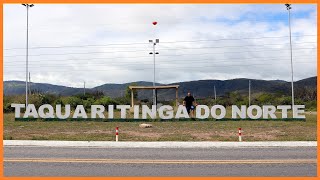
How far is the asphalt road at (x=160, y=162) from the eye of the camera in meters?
9.32

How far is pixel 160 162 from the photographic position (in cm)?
1068

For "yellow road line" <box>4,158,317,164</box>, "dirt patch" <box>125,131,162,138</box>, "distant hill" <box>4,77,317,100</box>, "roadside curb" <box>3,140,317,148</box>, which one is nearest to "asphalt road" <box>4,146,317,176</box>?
"yellow road line" <box>4,158,317,164</box>

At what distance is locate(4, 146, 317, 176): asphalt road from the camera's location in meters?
9.32

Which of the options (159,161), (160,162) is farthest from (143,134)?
(160,162)

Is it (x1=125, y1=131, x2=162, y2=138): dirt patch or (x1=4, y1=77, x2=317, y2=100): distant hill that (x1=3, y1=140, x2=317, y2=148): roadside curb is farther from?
(x1=4, y1=77, x2=317, y2=100): distant hill

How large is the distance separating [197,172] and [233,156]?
282 centimetres

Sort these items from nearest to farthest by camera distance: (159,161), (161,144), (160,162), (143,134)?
1. (160,162)
2. (159,161)
3. (161,144)
4. (143,134)

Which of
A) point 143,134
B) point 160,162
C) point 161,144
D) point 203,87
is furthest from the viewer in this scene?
point 203,87

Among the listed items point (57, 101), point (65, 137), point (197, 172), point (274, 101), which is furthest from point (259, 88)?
point (197, 172)

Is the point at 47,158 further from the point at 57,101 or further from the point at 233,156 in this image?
the point at 57,101

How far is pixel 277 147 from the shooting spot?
14453 millimetres

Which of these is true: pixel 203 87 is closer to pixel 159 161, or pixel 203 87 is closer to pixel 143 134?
pixel 143 134

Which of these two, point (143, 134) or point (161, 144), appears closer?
point (161, 144)

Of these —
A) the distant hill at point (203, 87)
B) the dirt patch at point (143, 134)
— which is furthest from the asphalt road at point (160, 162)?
the distant hill at point (203, 87)
